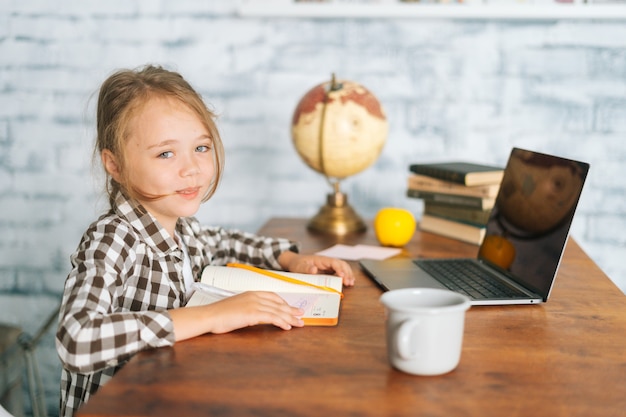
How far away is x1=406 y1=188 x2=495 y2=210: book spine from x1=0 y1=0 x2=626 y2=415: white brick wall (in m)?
0.39

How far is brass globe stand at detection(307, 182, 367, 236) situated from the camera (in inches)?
65.2

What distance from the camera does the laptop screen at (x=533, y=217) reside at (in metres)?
1.08

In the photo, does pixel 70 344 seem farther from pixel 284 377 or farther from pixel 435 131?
pixel 435 131

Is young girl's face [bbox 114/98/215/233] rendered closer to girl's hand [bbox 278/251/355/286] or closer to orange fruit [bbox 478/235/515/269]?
girl's hand [bbox 278/251/355/286]

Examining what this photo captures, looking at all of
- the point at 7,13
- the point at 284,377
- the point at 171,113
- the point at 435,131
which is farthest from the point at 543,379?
the point at 7,13

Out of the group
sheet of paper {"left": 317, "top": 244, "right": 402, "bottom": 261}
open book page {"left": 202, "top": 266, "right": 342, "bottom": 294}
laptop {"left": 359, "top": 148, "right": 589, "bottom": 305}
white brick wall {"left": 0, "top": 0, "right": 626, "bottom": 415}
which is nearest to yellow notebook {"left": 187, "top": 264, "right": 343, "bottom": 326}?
open book page {"left": 202, "top": 266, "right": 342, "bottom": 294}

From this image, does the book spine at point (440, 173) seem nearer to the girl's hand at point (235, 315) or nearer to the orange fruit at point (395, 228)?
the orange fruit at point (395, 228)

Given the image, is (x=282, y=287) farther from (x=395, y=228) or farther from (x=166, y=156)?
(x=395, y=228)

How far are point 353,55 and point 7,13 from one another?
104 cm

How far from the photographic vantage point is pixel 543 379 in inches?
31.3

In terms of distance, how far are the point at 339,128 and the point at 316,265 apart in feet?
1.34

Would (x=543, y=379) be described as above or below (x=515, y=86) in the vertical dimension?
below

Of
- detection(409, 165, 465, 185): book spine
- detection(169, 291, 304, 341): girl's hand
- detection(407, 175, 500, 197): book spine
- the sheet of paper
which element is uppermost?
detection(409, 165, 465, 185): book spine

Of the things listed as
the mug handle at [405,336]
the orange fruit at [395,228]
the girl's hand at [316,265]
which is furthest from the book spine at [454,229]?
the mug handle at [405,336]
